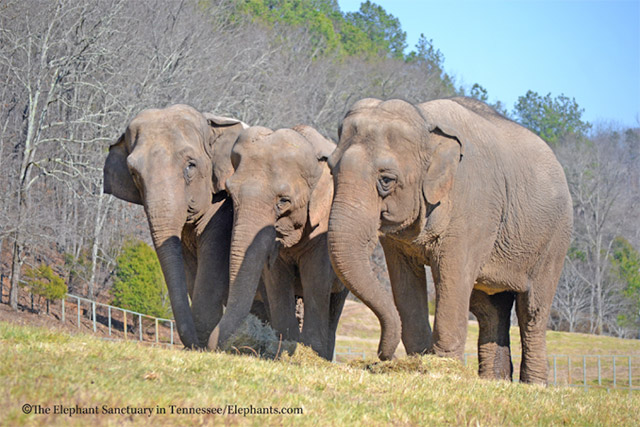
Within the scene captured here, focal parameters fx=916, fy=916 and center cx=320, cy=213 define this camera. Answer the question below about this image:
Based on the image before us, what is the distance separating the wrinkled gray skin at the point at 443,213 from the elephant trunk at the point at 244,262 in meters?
1.41

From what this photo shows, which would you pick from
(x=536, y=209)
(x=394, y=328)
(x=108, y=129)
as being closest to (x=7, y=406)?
(x=394, y=328)

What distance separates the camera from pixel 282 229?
37.3 feet

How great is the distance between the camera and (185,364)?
7590 mm

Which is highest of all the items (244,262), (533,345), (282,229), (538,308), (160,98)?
(160,98)

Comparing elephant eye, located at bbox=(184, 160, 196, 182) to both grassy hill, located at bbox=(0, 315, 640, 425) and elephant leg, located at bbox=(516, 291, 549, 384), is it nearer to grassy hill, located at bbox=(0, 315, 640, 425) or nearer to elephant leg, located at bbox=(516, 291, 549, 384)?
grassy hill, located at bbox=(0, 315, 640, 425)

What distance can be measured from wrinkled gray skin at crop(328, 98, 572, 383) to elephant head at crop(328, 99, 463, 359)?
1 cm

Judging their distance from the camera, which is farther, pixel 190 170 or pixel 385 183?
pixel 190 170

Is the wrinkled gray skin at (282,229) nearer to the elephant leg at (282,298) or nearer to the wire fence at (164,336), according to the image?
the elephant leg at (282,298)

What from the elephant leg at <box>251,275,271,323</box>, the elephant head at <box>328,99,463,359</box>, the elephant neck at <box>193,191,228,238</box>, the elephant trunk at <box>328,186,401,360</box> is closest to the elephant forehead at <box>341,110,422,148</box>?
the elephant head at <box>328,99,463,359</box>

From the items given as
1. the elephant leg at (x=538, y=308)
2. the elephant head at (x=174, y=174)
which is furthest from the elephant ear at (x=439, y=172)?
the elephant head at (x=174, y=174)

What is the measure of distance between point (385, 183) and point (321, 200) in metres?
2.32

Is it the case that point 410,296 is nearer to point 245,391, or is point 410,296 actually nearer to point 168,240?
point 168,240

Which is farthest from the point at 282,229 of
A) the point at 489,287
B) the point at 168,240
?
the point at 489,287

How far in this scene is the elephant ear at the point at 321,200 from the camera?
1165 centimetres
